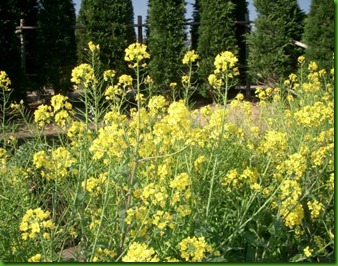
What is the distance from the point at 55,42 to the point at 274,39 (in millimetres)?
3950

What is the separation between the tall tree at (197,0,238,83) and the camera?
27.8 ft

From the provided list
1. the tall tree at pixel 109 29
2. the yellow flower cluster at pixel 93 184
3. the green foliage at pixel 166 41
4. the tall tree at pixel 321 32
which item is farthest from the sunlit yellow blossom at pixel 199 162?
the tall tree at pixel 109 29

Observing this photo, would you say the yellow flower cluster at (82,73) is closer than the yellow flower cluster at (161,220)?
No

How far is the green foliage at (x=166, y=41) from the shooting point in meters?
8.34

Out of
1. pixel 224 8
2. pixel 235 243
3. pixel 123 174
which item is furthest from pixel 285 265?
pixel 224 8

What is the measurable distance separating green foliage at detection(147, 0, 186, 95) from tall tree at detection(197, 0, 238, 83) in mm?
395

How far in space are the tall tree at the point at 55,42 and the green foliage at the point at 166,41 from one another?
151cm

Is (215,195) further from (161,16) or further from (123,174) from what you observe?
(161,16)

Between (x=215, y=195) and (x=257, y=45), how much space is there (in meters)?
6.73

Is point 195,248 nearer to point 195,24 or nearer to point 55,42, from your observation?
point 55,42

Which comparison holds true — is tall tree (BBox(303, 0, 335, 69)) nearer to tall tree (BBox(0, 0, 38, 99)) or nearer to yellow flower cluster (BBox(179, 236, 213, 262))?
tall tree (BBox(0, 0, 38, 99))

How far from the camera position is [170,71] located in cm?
834

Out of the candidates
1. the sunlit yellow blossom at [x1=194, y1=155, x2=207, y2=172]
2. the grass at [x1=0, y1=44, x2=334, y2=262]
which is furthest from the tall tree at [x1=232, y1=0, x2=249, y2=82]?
the sunlit yellow blossom at [x1=194, y1=155, x2=207, y2=172]

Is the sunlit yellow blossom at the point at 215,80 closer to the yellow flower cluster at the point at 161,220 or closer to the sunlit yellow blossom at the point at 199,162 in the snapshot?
the sunlit yellow blossom at the point at 199,162
